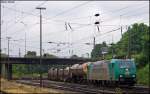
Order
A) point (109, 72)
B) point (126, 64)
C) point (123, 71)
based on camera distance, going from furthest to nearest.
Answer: point (109, 72) → point (126, 64) → point (123, 71)


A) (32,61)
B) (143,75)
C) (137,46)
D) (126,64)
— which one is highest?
(137,46)

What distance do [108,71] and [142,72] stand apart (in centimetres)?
1451

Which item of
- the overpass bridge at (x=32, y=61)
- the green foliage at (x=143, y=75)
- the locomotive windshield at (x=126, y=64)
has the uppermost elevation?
the overpass bridge at (x=32, y=61)

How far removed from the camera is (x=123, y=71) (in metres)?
45.8

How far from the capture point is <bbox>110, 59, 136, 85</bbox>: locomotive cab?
45281 millimetres

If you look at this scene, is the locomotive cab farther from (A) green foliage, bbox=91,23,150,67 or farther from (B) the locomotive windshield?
(A) green foliage, bbox=91,23,150,67

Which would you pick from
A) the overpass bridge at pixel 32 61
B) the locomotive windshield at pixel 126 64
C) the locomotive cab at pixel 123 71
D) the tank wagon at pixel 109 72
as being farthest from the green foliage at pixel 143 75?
the overpass bridge at pixel 32 61

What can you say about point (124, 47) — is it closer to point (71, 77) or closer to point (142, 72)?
point (71, 77)

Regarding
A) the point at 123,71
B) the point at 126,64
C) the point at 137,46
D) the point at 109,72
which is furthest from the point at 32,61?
the point at 123,71

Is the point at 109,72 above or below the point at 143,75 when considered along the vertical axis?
above

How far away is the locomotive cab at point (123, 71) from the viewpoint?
149ft

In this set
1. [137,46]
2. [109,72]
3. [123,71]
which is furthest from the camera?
[137,46]

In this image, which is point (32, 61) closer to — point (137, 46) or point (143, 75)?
point (137, 46)

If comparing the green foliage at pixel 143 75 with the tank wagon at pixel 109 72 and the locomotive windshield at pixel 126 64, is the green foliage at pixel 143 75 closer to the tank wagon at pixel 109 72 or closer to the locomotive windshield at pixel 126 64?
the tank wagon at pixel 109 72
